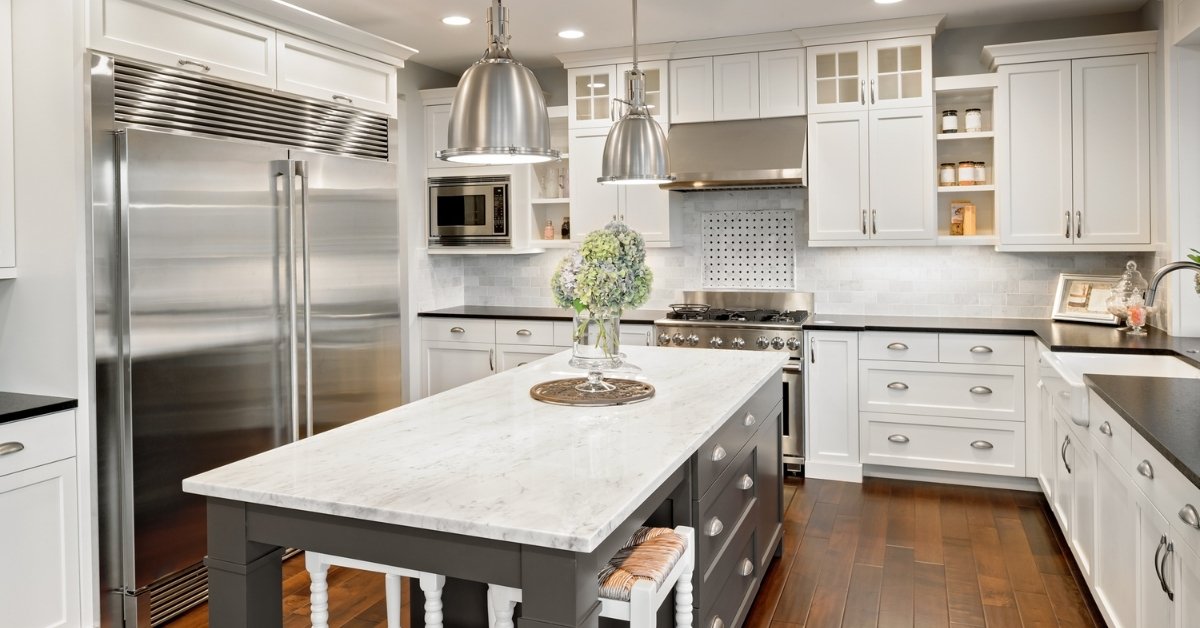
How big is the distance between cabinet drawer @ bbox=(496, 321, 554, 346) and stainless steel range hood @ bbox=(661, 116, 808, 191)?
3.84ft

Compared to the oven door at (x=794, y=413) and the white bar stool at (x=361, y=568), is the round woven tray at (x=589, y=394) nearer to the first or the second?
the white bar stool at (x=361, y=568)

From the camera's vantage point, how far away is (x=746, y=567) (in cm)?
283

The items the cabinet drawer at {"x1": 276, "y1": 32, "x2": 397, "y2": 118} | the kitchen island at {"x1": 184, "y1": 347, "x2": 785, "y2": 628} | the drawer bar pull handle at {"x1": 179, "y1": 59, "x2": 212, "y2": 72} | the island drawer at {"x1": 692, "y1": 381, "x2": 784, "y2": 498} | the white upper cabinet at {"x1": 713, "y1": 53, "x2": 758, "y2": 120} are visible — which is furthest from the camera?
the white upper cabinet at {"x1": 713, "y1": 53, "x2": 758, "y2": 120}

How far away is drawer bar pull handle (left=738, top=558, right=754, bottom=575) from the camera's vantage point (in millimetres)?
2760

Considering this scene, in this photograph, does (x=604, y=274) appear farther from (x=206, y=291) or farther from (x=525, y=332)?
(x=525, y=332)

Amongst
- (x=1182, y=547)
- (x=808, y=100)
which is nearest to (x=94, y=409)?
(x=1182, y=547)

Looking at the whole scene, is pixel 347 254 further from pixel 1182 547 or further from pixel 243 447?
pixel 1182 547

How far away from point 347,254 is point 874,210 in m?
2.92

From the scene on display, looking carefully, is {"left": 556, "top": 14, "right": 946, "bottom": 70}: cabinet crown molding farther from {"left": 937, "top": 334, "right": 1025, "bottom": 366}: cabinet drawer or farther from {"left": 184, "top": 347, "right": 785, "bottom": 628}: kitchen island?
{"left": 184, "top": 347, "right": 785, "bottom": 628}: kitchen island

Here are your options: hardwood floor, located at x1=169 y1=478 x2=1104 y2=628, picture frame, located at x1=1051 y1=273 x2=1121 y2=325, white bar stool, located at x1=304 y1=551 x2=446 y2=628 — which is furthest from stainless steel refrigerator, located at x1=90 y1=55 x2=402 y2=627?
picture frame, located at x1=1051 y1=273 x2=1121 y2=325

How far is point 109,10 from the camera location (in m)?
2.88

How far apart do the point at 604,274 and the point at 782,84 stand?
2.95 metres

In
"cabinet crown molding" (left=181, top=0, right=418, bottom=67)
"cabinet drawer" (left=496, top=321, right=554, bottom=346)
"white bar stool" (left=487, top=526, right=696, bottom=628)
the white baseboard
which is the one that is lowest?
the white baseboard

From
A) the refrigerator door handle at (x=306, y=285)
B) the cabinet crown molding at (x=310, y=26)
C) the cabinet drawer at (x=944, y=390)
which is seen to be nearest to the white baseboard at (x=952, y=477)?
the cabinet drawer at (x=944, y=390)
